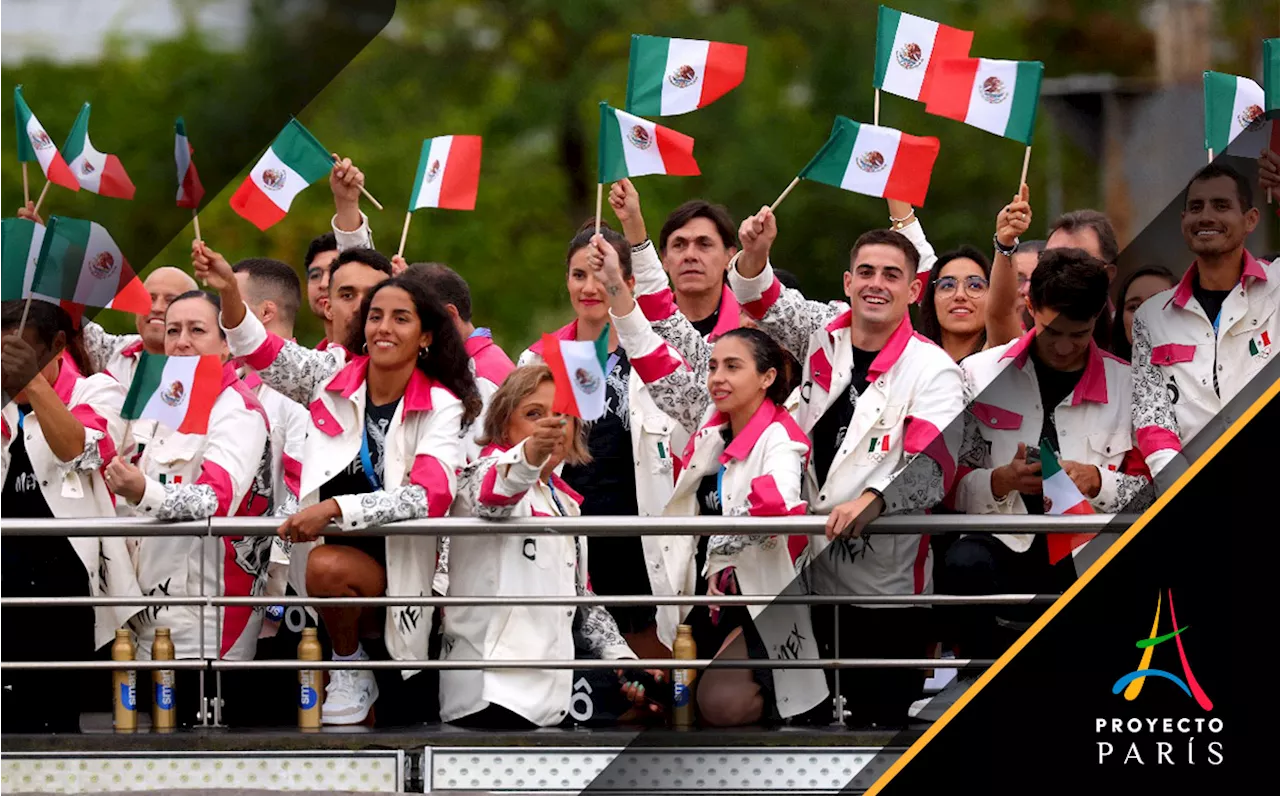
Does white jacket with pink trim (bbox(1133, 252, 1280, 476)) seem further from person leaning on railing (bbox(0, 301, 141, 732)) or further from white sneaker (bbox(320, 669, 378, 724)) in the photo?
person leaning on railing (bbox(0, 301, 141, 732))

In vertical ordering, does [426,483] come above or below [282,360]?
below

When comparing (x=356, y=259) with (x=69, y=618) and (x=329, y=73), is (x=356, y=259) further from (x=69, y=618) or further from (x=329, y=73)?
(x=329, y=73)

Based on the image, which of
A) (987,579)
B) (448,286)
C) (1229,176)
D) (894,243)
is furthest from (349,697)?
(1229,176)

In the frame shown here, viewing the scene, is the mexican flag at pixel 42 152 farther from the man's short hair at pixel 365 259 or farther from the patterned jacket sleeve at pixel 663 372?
the man's short hair at pixel 365 259

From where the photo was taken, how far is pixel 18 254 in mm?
2887

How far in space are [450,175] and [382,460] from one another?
184 centimetres

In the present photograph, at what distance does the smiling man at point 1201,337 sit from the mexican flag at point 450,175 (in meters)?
2.73

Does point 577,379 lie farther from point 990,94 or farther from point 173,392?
point 990,94

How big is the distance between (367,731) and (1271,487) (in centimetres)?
256

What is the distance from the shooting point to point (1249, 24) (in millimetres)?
15039

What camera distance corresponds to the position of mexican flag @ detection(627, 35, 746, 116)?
584 cm

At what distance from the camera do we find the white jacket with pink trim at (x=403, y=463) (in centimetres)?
505

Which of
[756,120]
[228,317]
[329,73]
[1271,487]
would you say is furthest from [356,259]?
[756,120]

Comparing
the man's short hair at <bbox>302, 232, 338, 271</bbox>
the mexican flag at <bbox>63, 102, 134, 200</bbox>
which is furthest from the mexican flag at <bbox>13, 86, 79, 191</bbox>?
the man's short hair at <bbox>302, 232, 338, 271</bbox>
